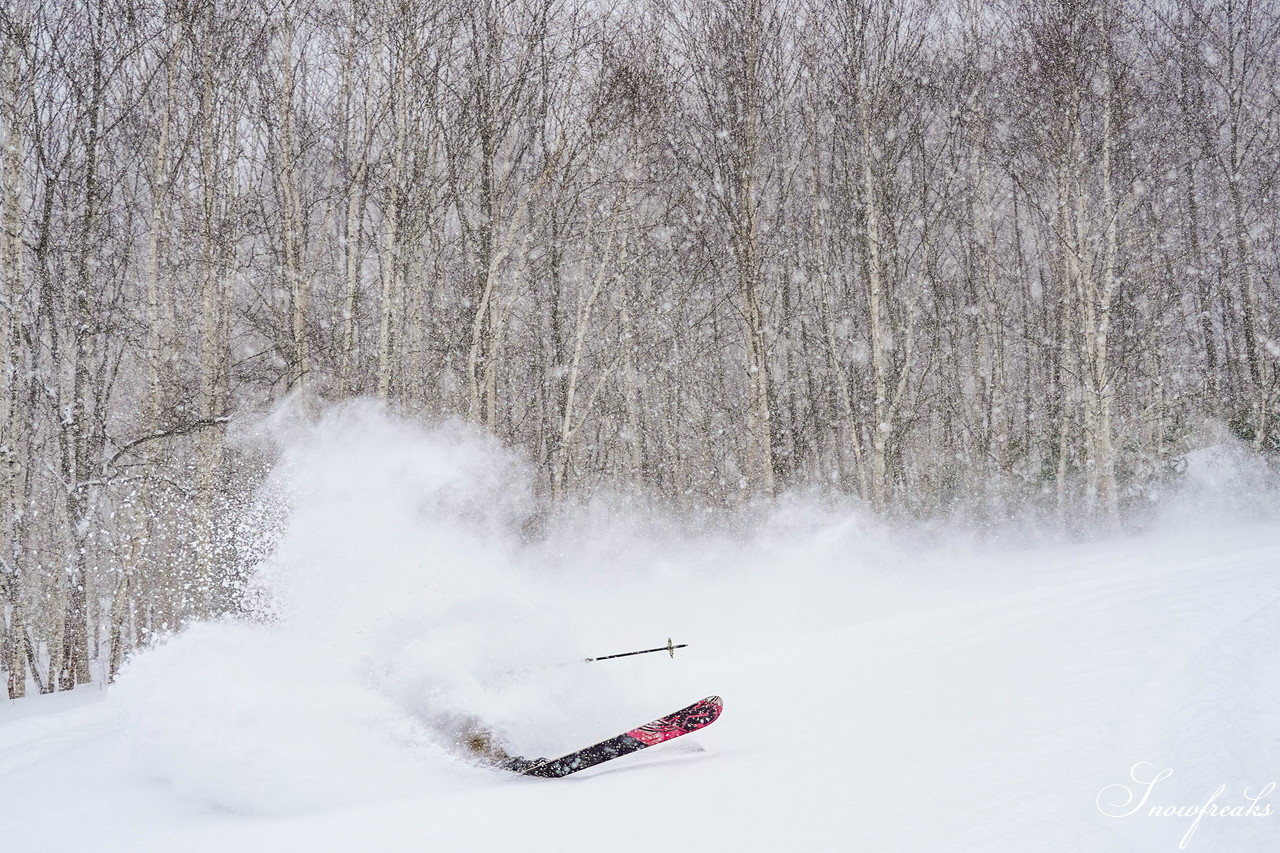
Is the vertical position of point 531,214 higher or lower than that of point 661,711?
higher

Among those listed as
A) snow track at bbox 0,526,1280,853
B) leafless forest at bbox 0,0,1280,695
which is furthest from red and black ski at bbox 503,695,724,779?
leafless forest at bbox 0,0,1280,695

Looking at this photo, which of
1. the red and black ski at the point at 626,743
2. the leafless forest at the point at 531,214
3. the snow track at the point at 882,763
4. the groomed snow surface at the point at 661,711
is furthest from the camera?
the leafless forest at the point at 531,214

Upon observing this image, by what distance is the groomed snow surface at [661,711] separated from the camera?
3535 mm

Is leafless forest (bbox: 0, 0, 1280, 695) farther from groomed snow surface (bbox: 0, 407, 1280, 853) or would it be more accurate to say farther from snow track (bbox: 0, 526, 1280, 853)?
snow track (bbox: 0, 526, 1280, 853)

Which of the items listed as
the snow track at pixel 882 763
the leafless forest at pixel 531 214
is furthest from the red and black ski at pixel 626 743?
the leafless forest at pixel 531 214

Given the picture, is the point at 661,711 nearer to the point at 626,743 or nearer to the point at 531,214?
the point at 626,743

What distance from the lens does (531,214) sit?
44.9 feet

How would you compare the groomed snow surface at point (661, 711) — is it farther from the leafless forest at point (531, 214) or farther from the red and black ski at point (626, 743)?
the leafless forest at point (531, 214)

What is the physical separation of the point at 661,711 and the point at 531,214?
34.0ft

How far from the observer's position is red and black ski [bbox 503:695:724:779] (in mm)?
4504

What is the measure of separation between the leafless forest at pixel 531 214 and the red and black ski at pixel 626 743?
6.44 m

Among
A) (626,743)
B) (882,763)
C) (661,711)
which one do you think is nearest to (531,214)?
(661,711)

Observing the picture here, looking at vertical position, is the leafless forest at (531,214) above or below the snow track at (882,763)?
above

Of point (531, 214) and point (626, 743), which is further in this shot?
point (531, 214)
